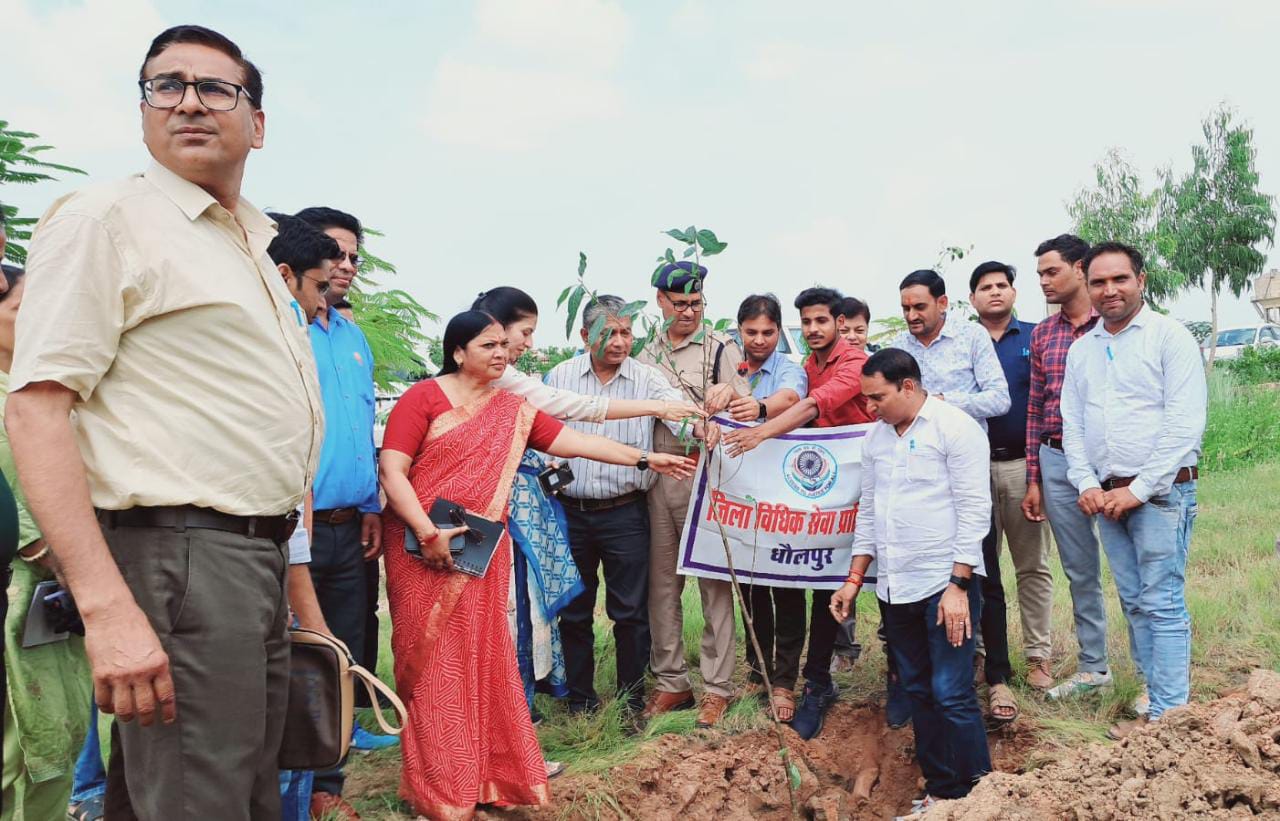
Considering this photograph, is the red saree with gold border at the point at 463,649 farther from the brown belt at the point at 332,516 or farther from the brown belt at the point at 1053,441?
the brown belt at the point at 1053,441

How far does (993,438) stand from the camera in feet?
15.7

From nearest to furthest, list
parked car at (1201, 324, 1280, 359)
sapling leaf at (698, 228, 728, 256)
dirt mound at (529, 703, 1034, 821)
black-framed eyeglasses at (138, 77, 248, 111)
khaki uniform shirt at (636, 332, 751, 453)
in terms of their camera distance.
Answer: black-framed eyeglasses at (138, 77, 248, 111) < sapling leaf at (698, 228, 728, 256) < dirt mound at (529, 703, 1034, 821) < khaki uniform shirt at (636, 332, 751, 453) < parked car at (1201, 324, 1280, 359)

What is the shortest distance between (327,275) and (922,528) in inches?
99.3

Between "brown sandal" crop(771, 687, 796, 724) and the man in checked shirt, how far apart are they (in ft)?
4.13

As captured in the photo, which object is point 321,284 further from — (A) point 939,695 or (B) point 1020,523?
(B) point 1020,523

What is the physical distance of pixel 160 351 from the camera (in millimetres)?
1820

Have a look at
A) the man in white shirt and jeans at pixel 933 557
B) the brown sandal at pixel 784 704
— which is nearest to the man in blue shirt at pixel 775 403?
the brown sandal at pixel 784 704

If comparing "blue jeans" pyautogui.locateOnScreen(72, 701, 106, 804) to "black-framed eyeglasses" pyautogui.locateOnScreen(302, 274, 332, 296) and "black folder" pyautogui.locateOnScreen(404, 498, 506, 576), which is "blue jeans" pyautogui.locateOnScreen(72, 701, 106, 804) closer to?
"black folder" pyautogui.locateOnScreen(404, 498, 506, 576)

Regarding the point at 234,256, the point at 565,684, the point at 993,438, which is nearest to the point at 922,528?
the point at 993,438

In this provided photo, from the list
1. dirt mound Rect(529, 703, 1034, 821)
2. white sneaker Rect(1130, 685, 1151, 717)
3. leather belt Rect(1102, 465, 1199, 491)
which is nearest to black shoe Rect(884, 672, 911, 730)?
dirt mound Rect(529, 703, 1034, 821)

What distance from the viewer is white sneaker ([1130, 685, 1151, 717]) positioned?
415cm

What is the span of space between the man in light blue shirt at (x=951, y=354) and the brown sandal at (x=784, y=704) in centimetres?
167

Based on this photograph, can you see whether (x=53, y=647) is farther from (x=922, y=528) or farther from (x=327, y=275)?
(x=922, y=528)

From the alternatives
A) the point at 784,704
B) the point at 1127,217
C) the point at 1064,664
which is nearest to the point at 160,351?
the point at 784,704
